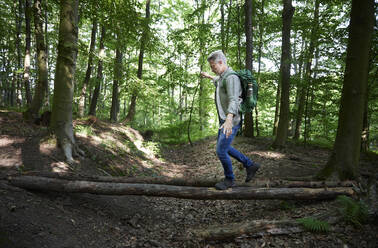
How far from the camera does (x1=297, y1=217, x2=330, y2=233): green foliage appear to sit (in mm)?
3234

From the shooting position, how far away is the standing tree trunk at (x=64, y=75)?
5906 mm

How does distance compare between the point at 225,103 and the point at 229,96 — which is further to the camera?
the point at 225,103

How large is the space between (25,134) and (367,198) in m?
8.81

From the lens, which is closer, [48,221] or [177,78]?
[48,221]

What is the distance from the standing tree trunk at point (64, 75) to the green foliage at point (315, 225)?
18.7ft

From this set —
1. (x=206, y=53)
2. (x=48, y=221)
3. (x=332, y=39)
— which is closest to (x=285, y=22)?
(x=332, y=39)

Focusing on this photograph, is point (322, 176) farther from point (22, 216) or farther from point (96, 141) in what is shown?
point (96, 141)

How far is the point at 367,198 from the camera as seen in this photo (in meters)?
3.68

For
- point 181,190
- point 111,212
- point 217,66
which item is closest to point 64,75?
point 111,212

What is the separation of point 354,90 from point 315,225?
10.1ft

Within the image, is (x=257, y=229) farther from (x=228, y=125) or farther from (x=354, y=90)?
(x=354, y=90)

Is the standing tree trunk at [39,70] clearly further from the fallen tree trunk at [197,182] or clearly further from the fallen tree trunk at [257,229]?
the fallen tree trunk at [257,229]

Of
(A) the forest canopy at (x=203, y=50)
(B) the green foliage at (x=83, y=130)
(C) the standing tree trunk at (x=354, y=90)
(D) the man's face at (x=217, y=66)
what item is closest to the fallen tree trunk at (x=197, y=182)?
(C) the standing tree trunk at (x=354, y=90)

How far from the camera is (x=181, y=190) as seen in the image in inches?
167
